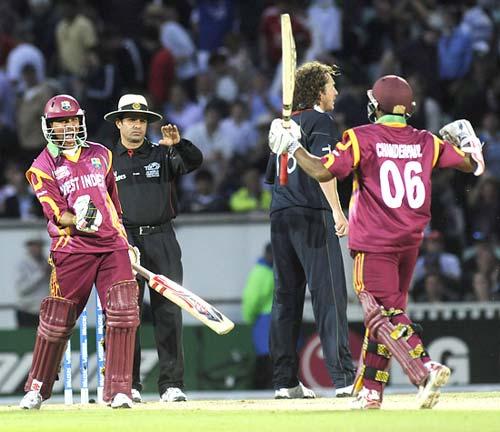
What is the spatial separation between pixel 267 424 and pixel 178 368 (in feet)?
8.33

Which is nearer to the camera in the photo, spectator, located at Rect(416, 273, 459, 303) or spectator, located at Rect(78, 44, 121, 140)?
spectator, located at Rect(416, 273, 459, 303)

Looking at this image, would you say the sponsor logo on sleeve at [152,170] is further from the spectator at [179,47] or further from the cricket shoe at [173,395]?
the spectator at [179,47]

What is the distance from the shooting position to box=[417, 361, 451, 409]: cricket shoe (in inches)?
339

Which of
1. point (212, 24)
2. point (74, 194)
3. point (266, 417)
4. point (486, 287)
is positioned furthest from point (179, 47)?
point (266, 417)

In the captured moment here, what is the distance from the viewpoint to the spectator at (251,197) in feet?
52.3

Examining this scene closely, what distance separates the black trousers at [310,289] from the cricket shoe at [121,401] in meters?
1.49

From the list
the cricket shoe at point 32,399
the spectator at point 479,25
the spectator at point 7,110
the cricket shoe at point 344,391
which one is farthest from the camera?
the spectator at point 479,25

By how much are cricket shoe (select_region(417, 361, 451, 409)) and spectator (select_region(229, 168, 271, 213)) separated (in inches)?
281

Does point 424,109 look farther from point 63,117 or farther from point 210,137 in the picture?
point 63,117

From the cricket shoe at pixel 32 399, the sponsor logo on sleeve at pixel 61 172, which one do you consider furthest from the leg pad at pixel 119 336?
the sponsor logo on sleeve at pixel 61 172

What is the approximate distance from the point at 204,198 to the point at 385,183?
726 centimetres

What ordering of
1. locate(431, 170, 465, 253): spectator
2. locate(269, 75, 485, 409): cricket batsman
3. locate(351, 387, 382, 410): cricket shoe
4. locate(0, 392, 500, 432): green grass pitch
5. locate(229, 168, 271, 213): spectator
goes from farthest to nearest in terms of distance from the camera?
locate(229, 168, 271, 213): spectator → locate(431, 170, 465, 253): spectator → locate(351, 387, 382, 410): cricket shoe → locate(269, 75, 485, 409): cricket batsman → locate(0, 392, 500, 432): green grass pitch

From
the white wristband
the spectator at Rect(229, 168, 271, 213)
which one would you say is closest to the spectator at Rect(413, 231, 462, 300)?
the spectator at Rect(229, 168, 271, 213)

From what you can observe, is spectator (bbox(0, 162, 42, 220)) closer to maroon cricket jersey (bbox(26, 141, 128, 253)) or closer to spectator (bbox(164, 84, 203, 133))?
spectator (bbox(164, 84, 203, 133))
